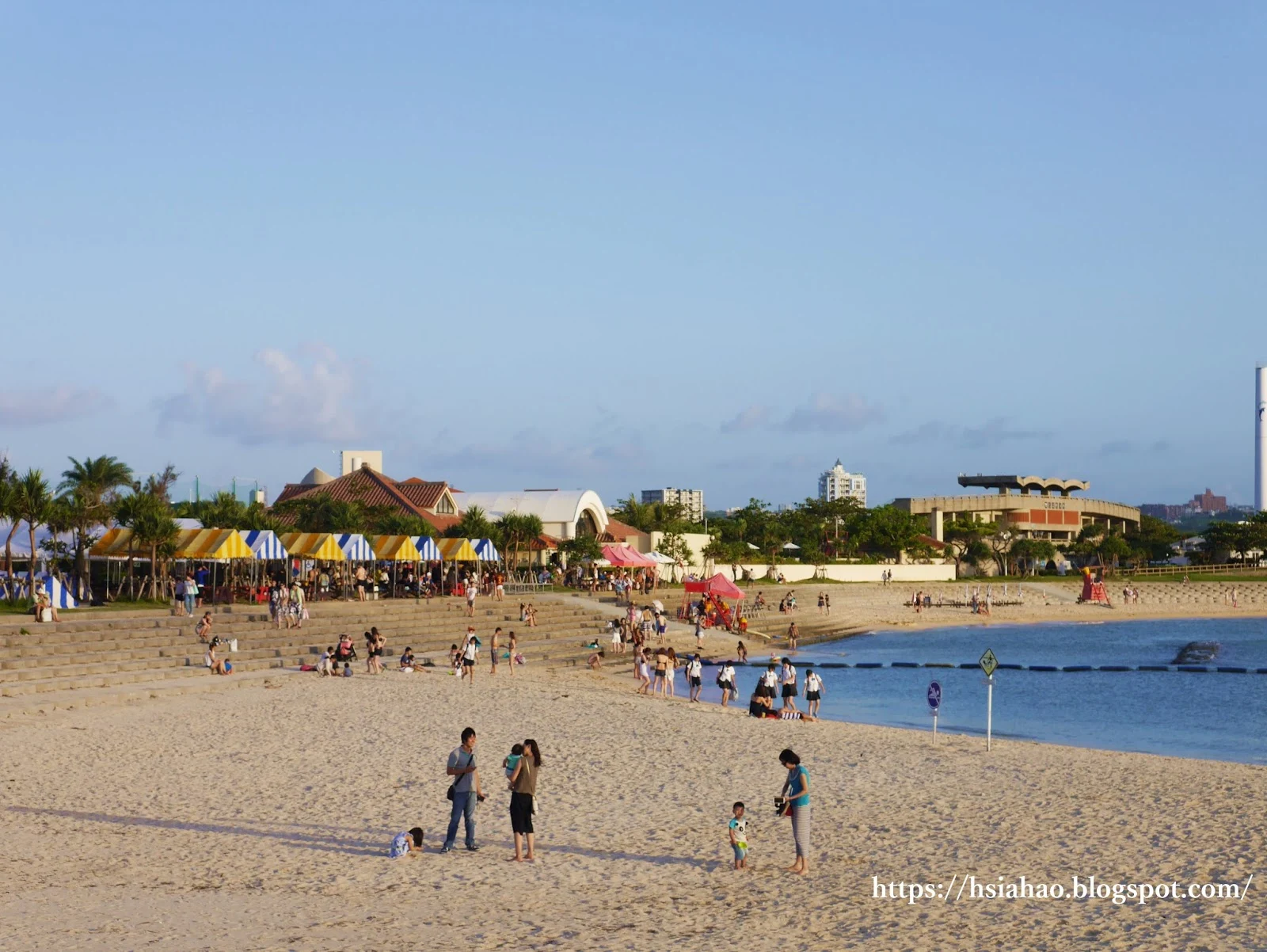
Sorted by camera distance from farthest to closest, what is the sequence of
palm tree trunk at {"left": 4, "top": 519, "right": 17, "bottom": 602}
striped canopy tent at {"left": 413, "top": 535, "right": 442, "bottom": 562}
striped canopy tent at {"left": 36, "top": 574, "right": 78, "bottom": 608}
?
striped canopy tent at {"left": 413, "top": 535, "right": 442, "bottom": 562}, palm tree trunk at {"left": 4, "top": 519, "right": 17, "bottom": 602}, striped canopy tent at {"left": 36, "top": 574, "right": 78, "bottom": 608}

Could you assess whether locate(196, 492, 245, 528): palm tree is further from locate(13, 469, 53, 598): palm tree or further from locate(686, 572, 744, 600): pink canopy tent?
locate(686, 572, 744, 600): pink canopy tent

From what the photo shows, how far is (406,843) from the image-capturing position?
12461mm

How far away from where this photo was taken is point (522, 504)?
230 ft

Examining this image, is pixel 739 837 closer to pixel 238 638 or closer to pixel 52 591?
pixel 238 638

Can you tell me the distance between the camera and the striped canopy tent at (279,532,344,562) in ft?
128

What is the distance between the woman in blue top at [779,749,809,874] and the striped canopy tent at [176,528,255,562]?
2665 centimetres

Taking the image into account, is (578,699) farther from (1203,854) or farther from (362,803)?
(1203,854)

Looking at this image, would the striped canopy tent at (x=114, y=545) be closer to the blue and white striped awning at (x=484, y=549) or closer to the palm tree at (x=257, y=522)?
the palm tree at (x=257, y=522)

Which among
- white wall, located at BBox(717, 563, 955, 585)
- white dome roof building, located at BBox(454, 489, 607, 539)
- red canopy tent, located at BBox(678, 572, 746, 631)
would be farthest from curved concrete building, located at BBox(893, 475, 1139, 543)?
red canopy tent, located at BBox(678, 572, 746, 631)

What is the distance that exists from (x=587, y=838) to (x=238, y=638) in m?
20.2

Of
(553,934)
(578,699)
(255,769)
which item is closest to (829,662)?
(578,699)

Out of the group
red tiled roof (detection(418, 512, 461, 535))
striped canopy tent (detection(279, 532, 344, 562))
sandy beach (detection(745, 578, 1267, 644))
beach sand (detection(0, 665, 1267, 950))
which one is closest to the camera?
beach sand (detection(0, 665, 1267, 950))

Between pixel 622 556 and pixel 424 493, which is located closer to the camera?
pixel 622 556

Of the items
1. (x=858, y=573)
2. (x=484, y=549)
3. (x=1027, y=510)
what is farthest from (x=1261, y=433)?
(x=484, y=549)
